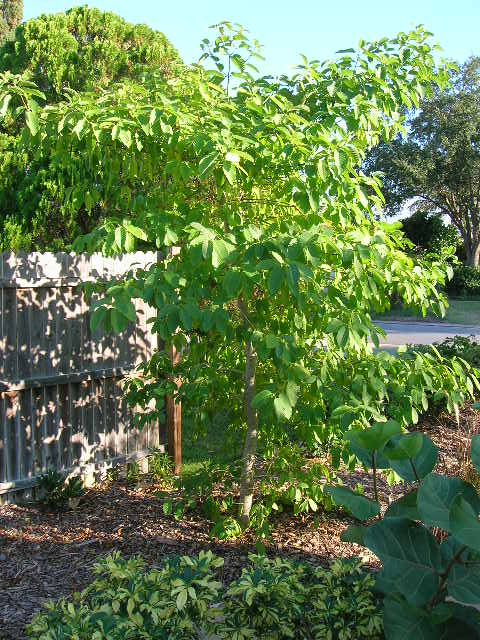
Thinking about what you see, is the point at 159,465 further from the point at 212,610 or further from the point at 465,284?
the point at 465,284

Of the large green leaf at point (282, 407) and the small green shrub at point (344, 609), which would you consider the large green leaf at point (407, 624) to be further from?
the large green leaf at point (282, 407)

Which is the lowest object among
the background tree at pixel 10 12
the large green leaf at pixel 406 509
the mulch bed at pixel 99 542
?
the mulch bed at pixel 99 542

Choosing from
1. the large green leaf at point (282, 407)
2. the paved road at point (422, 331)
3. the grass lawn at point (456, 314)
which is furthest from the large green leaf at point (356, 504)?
the grass lawn at point (456, 314)

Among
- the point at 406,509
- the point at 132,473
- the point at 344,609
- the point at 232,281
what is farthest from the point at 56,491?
the point at 406,509

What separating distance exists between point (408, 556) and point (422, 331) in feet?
68.5

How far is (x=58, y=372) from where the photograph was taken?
217 inches

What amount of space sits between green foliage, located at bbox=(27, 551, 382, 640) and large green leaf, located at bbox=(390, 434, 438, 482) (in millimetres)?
620

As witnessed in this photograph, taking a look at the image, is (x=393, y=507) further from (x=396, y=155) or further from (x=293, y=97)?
(x=396, y=155)

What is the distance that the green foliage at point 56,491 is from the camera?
17.2ft

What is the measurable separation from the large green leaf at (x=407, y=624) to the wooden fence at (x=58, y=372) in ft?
12.2

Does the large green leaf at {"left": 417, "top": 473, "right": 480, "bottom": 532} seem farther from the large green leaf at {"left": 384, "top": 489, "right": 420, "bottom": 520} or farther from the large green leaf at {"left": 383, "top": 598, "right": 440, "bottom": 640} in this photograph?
the large green leaf at {"left": 383, "top": 598, "right": 440, "bottom": 640}

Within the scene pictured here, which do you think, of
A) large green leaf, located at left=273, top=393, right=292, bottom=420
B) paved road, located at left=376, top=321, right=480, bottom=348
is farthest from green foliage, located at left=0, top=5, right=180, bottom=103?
large green leaf, located at left=273, top=393, right=292, bottom=420

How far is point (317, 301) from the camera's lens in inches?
139

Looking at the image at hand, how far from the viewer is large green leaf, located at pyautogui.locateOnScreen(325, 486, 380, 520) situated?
7.66ft
